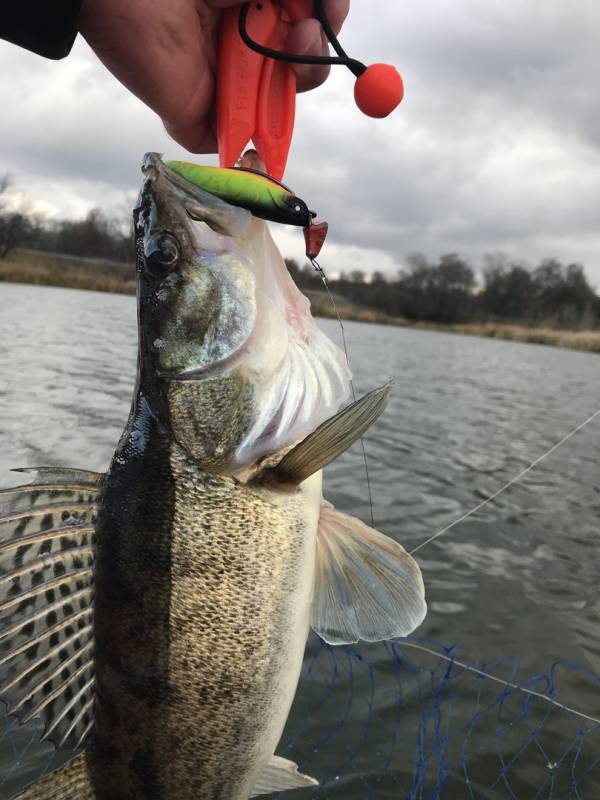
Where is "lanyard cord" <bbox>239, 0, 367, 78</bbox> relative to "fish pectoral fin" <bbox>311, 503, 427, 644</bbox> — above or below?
above

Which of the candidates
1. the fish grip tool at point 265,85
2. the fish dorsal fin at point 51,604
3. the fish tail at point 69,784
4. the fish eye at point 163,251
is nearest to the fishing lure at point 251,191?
the fish eye at point 163,251

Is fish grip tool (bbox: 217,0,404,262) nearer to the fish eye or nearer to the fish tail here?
the fish eye

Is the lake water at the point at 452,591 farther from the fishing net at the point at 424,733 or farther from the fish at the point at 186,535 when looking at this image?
the fish at the point at 186,535

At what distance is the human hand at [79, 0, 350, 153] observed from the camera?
6.10 ft

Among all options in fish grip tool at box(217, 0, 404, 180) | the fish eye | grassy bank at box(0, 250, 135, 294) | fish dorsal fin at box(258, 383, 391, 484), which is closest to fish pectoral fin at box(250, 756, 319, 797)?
fish dorsal fin at box(258, 383, 391, 484)

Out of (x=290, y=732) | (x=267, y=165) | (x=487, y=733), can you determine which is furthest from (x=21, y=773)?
(x=267, y=165)

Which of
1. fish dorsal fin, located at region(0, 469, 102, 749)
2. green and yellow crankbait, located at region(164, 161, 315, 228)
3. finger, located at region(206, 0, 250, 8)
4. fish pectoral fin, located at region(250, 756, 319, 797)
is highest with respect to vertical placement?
finger, located at region(206, 0, 250, 8)

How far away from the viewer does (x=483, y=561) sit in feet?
22.8

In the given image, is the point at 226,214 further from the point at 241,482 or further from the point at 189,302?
the point at 241,482

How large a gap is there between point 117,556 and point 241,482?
35 cm

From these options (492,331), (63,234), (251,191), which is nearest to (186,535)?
(251,191)

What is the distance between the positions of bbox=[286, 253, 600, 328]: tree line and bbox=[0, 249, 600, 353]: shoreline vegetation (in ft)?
11.1

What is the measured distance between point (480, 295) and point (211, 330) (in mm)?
85861

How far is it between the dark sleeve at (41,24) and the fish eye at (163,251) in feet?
2.30
